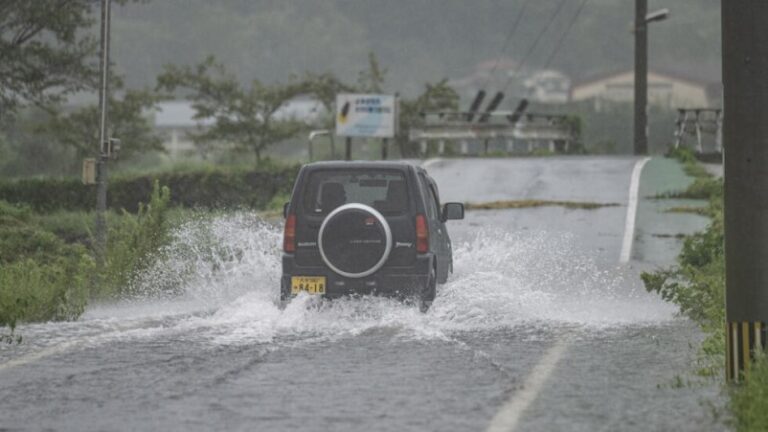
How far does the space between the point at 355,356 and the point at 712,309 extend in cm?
411

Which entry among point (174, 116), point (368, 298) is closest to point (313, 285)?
point (368, 298)

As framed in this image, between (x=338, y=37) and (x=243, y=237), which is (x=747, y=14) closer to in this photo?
(x=243, y=237)

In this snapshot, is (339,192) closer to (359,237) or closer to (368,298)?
(359,237)

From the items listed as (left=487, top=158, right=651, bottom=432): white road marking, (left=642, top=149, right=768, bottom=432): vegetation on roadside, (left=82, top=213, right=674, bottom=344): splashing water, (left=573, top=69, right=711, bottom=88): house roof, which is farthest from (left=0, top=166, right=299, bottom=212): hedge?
(left=573, top=69, right=711, bottom=88): house roof

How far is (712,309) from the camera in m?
15.1

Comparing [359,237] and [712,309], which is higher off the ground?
[359,237]

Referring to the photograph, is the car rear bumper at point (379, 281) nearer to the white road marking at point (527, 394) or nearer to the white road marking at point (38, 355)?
the white road marking at point (527, 394)

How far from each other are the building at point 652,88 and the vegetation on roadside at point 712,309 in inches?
4355

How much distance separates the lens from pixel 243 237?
67.6 feet

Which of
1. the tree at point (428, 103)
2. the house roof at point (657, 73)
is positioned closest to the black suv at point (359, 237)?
the tree at point (428, 103)

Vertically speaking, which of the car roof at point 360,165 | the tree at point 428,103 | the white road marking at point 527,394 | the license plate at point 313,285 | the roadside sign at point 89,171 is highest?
the tree at point 428,103

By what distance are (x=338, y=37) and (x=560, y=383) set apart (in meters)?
175

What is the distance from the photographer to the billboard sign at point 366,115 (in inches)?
2029

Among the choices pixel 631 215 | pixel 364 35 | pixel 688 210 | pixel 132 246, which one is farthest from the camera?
pixel 364 35
